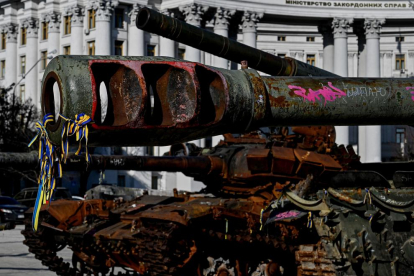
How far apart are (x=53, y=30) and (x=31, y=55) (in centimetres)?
309

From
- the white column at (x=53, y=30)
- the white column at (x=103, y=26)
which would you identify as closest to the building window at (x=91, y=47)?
the white column at (x=103, y=26)

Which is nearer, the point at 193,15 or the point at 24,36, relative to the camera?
the point at 193,15

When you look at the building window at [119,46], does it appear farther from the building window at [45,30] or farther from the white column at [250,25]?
the white column at [250,25]

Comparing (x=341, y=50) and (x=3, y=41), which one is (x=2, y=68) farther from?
(x=341, y=50)

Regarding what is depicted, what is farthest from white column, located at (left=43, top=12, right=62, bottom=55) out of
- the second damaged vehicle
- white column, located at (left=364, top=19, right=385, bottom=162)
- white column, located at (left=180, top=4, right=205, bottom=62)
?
the second damaged vehicle

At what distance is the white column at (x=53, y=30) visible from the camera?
61.0m

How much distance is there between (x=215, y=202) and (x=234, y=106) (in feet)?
32.0

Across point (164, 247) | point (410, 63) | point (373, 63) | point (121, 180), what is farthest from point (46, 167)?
point (410, 63)

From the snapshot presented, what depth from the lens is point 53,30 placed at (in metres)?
61.2

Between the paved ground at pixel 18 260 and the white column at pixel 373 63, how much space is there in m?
40.4

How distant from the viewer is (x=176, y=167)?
14336mm

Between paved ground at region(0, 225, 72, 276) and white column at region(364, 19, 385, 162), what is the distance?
40.4 meters

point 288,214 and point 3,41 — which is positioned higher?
point 3,41

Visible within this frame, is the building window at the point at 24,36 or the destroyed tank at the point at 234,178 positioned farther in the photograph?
the building window at the point at 24,36
